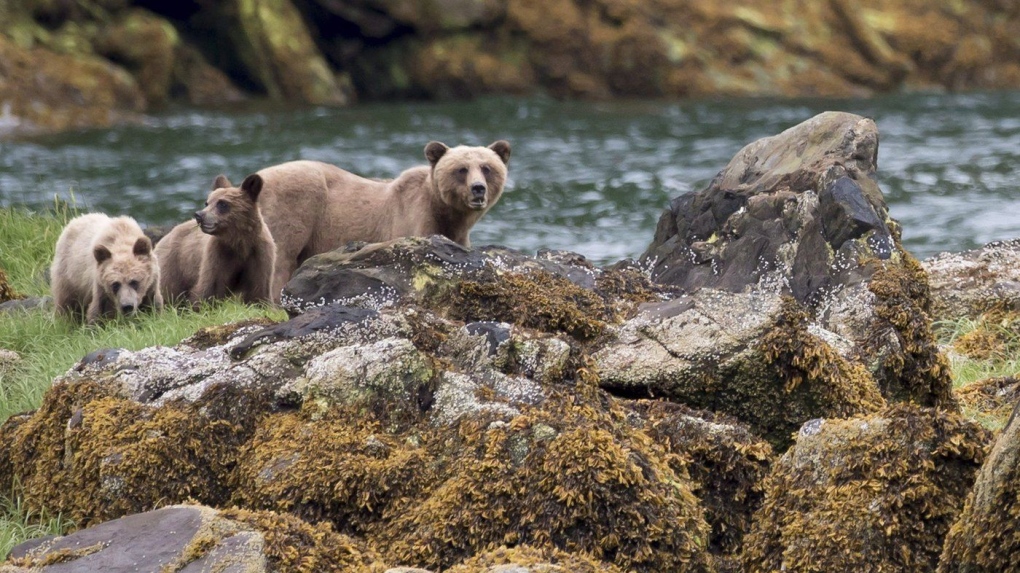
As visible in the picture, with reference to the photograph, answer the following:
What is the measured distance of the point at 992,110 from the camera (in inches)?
778

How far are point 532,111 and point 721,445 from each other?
17354 millimetres

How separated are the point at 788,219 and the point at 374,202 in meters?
4.03

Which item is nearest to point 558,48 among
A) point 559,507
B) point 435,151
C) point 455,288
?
point 435,151

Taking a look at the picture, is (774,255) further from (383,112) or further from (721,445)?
(383,112)

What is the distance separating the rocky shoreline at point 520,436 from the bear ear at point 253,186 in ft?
9.70

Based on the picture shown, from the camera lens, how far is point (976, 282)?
729cm

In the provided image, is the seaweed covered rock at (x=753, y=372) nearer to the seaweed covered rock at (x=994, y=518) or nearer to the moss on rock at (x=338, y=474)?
the moss on rock at (x=338, y=474)

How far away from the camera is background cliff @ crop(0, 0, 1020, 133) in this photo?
22375 millimetres

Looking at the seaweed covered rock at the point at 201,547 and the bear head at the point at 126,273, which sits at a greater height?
the seaweed covered rock at the point at 201,547

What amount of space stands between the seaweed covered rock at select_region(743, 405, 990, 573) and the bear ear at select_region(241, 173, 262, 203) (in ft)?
16.7

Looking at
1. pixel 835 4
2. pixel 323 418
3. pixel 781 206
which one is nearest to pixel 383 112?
pixel 835 4

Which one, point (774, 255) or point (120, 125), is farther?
point (120, 125)

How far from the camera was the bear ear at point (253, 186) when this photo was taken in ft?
26.5

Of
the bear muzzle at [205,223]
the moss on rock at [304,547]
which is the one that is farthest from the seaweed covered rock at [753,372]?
the bear muzzle at [205,223]
